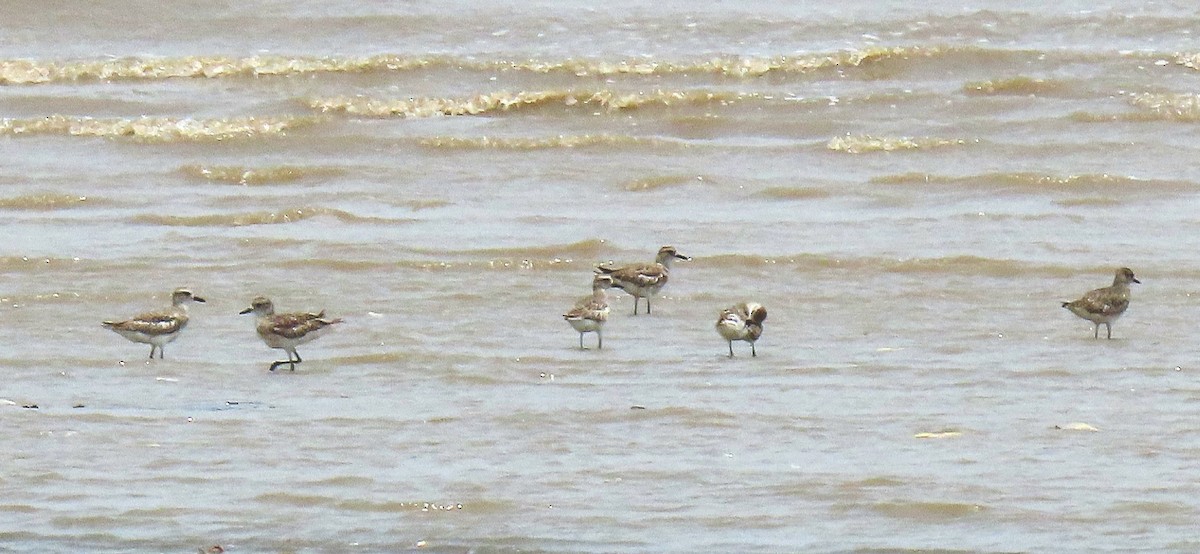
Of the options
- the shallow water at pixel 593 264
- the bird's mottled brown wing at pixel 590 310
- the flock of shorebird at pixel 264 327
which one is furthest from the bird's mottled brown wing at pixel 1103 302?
the flock of shorebird at pixel 264 327

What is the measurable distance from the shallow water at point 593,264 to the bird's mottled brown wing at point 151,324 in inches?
6.7

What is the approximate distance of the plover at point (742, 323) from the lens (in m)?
9.50

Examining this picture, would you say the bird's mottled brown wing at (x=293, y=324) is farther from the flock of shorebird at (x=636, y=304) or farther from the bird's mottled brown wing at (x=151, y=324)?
the flock of shorebird at (x=636, y=304)

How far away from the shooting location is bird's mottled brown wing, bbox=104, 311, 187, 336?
31.9ft

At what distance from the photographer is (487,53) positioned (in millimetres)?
21094

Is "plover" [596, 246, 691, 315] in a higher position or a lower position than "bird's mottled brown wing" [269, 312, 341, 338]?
higher

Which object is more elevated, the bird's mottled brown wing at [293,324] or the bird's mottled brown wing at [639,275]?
the bird's mottled brown wing at [639,275]

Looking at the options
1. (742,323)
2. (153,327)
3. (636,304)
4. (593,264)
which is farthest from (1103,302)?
(153,327)

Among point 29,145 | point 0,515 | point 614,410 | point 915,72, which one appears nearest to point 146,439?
point 0,515

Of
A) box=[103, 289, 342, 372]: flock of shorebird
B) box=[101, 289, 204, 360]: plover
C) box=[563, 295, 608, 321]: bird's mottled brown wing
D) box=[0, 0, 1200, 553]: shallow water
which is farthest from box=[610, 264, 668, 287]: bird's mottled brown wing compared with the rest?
box=[101, 289, 204, 360]: plover

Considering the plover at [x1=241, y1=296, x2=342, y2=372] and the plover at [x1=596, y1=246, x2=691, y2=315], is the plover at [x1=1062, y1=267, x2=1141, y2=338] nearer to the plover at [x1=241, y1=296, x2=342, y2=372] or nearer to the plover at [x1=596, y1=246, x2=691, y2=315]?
the plover at [x1=596, y1=246, x2=691, y2=315]

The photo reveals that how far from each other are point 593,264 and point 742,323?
2862 mm

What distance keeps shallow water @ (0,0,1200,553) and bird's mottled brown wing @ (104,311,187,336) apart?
17 centimetres

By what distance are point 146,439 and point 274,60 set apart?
44.2 ft
